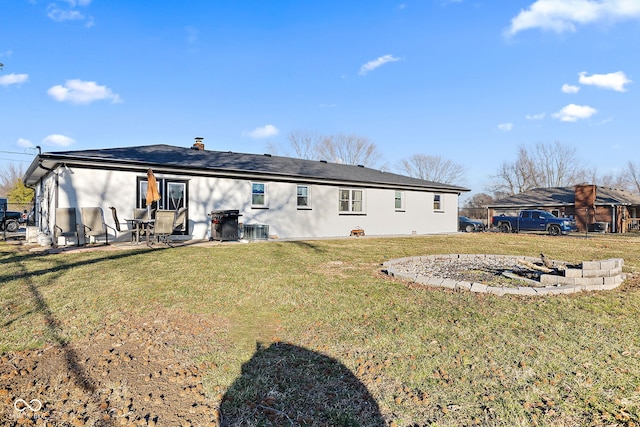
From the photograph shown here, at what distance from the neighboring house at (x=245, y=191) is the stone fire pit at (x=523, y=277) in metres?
7.98

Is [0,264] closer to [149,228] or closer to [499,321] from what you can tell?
[149,228]

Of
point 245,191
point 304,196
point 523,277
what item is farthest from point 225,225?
point 523,277

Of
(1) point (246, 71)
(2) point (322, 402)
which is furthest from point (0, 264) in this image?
(1) point (246, 71)

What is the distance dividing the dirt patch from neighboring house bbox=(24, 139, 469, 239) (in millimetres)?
9484

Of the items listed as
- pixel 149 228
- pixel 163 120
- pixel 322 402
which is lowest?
pixel 322 402

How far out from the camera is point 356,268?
296 inches

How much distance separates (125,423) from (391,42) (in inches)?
696

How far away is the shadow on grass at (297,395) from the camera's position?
221cm

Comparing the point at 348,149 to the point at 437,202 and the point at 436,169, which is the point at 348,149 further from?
the point at 437,202

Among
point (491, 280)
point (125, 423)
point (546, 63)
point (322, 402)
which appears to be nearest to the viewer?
point (125, 423)

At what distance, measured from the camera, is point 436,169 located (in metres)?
51.8

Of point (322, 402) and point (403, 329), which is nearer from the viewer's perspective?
point (322, 402)

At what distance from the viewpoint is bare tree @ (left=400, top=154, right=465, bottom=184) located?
51625 mm

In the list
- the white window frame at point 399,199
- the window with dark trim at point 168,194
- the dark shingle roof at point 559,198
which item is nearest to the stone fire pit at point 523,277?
the window with dark trim at point 168,194
